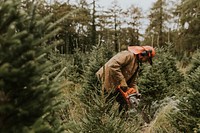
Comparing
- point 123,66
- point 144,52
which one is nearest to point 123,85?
point 123,66

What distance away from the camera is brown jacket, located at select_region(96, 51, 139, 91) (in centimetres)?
748

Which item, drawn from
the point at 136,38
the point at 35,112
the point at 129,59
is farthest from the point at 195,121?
the point at 136,38

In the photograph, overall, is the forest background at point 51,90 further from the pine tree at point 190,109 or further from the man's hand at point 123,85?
the man's hand at point 123,85

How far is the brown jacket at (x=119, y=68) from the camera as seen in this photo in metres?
7.48

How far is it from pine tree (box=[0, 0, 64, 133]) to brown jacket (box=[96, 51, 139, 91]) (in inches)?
205

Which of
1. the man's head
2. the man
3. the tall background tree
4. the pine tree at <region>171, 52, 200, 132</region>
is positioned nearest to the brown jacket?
the man

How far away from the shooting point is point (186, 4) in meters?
32.5

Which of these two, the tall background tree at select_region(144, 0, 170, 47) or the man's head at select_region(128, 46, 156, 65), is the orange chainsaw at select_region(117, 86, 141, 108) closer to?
the man's head at select_region(128, 46, 156, 65)

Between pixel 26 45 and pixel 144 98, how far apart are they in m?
8.54

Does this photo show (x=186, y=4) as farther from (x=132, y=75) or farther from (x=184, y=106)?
(x=184, y=106)

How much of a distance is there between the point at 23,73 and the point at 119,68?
18.3ft

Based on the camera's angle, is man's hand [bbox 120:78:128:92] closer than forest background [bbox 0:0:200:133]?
No

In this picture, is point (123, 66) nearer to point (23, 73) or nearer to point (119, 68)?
point (119, 68)

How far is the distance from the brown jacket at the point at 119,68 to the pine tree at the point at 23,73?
521 centimetres
